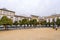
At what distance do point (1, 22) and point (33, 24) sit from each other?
30915 millimetres

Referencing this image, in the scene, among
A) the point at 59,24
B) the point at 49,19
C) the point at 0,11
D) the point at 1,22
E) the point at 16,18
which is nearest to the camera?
the point at 1,22

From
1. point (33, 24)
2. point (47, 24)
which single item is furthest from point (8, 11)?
point (47, 24)

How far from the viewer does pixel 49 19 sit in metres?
94.9

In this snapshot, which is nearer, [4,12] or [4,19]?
[4,19]

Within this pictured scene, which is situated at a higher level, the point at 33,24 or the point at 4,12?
the point at 4,12

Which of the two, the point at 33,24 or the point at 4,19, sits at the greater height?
the point at 4,19

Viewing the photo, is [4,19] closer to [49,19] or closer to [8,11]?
[8,11]

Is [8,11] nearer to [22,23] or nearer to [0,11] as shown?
[0,11]

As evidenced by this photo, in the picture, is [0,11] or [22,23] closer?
[22,23]

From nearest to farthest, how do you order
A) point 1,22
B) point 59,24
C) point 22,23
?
point 1,22 → point 22,23 → point 59,24

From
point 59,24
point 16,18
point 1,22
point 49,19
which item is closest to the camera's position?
point 1,22

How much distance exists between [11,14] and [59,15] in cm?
3506

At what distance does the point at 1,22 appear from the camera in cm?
3878

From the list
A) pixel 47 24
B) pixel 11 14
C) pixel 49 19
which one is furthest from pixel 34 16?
pixel 11 14
